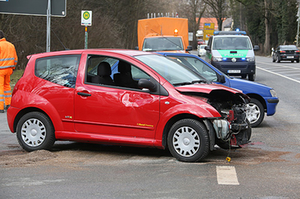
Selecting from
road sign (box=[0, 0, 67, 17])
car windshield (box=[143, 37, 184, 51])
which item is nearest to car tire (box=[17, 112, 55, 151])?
road sign (box=[0, 0, 67, 17])

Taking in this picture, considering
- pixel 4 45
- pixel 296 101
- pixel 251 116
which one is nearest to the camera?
pixel 251 116

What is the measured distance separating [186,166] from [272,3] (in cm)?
6540

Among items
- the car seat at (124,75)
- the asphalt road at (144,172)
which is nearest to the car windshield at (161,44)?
the asphalt road at (144,172)

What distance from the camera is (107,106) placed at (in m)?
7.13

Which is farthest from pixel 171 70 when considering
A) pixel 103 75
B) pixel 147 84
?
pixel 103 75

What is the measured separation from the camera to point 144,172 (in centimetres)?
618

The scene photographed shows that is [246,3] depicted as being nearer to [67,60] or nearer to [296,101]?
[296,101]

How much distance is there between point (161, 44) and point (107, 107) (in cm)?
1481

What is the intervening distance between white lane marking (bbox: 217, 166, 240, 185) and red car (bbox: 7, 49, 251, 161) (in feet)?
1.37

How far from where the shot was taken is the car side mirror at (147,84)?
22.4ft

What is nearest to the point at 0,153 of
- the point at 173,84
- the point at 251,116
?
the point at 173,84

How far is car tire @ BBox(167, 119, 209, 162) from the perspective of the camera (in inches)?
263

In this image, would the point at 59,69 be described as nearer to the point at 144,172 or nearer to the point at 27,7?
the point at 144,172

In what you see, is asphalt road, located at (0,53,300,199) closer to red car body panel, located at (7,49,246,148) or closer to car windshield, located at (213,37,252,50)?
red car body panel, located at (7,49,246,148)
